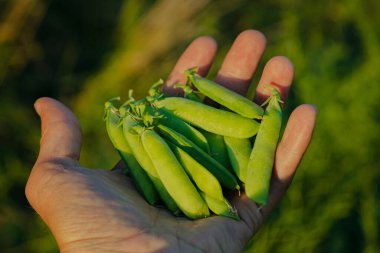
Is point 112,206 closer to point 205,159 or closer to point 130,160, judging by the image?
point 130,160

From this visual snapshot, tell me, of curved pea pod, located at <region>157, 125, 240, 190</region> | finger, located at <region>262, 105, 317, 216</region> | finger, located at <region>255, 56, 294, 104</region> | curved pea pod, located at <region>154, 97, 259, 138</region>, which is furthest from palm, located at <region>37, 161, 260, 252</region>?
finger, located at <region>255, 56, 294, 104</region>

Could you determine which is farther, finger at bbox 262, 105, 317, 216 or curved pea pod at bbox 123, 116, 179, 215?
finger at bbox 262, 105, 317, 216

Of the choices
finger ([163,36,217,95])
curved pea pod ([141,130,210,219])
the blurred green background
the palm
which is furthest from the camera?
the blurred green background

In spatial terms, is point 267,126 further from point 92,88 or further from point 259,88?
point 92,88

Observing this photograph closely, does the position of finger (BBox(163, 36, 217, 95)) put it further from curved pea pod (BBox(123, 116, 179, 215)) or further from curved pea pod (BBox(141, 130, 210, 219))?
curved pea pod (BBox(141, 130, 210, 219))

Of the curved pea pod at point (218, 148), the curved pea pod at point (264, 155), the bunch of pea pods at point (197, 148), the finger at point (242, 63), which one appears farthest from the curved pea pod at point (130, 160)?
the finger at point (242, 63)
